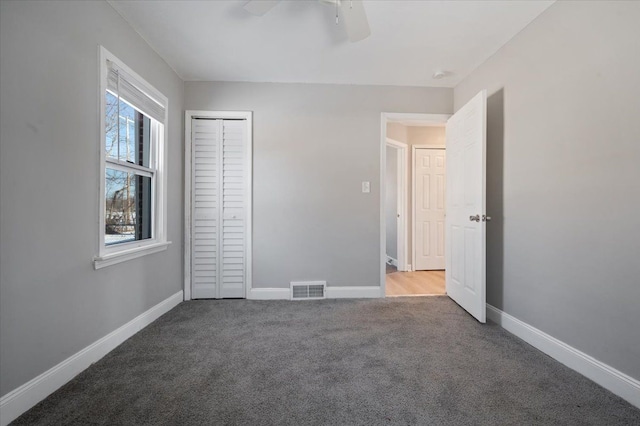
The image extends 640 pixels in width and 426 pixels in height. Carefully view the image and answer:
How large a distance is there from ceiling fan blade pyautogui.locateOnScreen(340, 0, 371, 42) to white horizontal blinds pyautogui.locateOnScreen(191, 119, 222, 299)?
1.79m

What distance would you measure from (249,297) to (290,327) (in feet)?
2.94

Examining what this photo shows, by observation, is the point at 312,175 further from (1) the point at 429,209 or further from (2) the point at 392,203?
(1) the point at 429,209

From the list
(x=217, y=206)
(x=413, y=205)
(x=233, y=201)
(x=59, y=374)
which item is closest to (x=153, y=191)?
(x=217, y=206)

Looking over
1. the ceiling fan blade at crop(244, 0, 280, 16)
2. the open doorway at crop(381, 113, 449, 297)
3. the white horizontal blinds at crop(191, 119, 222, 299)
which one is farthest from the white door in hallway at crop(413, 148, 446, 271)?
the ceiling fan blade at crop(244, 0, 280, 16)

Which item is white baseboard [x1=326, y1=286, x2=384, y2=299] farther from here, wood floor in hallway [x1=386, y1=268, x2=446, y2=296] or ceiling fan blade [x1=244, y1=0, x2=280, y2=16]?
ceiling fan blade [x1=244, y1=0, x2=280, y2=16]

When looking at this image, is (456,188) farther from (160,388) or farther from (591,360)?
(160,388)

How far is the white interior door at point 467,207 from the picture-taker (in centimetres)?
240

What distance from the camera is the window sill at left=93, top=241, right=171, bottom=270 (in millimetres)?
1817

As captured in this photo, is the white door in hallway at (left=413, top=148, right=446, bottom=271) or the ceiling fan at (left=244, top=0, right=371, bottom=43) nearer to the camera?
Result: the ceiling fan at (left=244, top=0, right=371, bottom=43)

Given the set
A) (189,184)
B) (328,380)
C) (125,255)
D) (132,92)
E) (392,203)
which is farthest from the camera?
(392,203)

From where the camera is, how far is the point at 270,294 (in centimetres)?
313

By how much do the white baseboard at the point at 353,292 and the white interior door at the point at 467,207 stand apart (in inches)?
32.1

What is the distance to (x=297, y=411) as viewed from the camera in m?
1.38

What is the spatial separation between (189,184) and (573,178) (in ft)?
10.9
